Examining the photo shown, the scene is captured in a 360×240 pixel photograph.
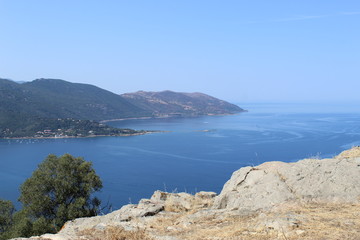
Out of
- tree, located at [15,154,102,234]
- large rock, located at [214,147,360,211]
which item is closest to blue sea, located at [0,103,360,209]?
tree, located at [15,154,102,234]

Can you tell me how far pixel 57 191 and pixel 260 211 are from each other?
33.1ft

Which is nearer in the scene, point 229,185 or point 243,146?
point 229,185

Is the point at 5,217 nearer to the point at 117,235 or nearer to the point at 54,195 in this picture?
the point at 54,195

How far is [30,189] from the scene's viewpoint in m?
14.3

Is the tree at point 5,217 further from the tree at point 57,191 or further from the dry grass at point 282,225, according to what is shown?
the dry grass at point 282,225

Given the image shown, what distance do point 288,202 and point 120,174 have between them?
5565cm

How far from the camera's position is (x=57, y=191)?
1452 cm

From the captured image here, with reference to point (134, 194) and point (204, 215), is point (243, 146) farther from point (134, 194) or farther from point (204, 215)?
point (204, 215)

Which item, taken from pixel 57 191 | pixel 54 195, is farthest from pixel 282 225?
pixel 54 195

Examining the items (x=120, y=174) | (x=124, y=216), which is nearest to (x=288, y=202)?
(x=124, y=216)

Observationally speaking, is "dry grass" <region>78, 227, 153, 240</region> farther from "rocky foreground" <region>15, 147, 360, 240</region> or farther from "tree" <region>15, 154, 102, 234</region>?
"tree" <region>15, 154, 102, 234</region>

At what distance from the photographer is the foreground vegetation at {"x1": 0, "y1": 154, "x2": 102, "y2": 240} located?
13.8 metres

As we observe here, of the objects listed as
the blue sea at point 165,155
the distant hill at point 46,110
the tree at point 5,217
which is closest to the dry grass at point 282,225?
the tree at point 5,217

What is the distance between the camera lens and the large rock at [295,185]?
24.2ft
